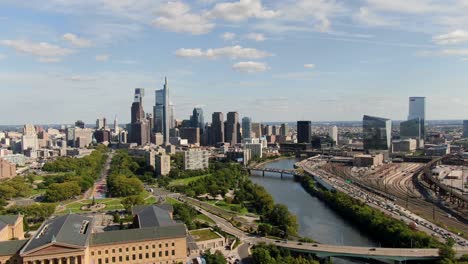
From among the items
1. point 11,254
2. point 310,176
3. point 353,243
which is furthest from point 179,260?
point 310,176

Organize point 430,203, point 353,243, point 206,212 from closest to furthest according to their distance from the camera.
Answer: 1. point 353,243
2. point 206,212
3. point 430,203

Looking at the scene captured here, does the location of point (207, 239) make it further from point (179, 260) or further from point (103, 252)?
point (103, 252)

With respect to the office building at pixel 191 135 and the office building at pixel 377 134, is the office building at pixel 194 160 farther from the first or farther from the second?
the office building at pixel 191 135

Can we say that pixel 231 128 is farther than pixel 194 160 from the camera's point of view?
Yes

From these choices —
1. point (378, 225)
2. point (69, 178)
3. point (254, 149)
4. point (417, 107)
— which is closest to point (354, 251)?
point (378, 225)

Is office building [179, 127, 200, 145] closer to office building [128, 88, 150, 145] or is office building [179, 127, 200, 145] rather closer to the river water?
office building [128, 88, 150, 145]

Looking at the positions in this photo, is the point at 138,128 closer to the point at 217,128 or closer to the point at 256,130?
the point at 217,128
